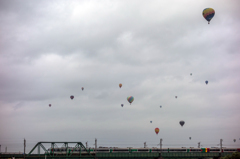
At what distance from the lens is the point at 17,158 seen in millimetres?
111312

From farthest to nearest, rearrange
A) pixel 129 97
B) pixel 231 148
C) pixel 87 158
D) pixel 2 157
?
pixel 129 97 → pixel 231 148 → pixel 2 157 → pixel 87 158

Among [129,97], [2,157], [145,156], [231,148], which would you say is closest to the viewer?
[2,157]

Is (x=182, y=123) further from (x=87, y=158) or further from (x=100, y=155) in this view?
(x=87, y=158)

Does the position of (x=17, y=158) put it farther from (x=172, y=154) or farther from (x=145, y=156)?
(x=172, y=154)

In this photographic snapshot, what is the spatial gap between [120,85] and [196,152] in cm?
4975

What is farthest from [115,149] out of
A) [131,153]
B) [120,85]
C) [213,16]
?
[213,16]

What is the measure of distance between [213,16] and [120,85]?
63791 mm

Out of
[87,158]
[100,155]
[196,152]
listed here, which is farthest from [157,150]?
[87,158]

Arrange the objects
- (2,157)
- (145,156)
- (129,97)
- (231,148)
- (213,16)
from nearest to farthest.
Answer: (213,16), (2,157), (145,156), (231,148), (129,97)

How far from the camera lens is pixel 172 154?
116 m

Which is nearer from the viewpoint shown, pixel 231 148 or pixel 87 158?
pixel 87 158

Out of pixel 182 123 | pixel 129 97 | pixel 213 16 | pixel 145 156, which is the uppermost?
pixel 213 16

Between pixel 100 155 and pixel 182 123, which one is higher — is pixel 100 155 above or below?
below

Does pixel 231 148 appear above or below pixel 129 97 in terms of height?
below
